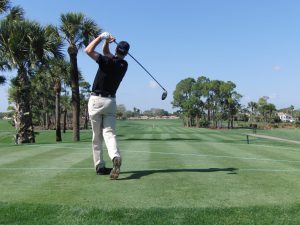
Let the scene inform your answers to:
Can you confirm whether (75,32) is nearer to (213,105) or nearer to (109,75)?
(109,75)

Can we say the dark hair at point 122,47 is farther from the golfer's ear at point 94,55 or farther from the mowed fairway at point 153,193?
the mowed fairway at point 153,193

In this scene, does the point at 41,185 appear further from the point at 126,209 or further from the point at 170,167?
the point at 170,167

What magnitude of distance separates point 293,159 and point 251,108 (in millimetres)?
98602

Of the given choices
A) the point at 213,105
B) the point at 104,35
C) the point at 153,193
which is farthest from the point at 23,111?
the point at 213,105

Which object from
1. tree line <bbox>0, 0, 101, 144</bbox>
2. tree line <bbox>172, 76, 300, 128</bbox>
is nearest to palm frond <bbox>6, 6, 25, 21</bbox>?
tree line <bbox>0, 0, 101, 144</bbox>

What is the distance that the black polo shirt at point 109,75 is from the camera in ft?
25.1

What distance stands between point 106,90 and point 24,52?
787 inches

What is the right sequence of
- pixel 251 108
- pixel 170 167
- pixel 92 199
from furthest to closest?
pixel 251 108, pixel 170 167, pixel 92 199

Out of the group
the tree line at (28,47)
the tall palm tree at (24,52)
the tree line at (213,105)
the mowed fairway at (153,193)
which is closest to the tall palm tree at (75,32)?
the tree line at (28,47)

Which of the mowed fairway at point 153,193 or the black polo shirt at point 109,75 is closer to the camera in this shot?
the mowed fairway at point 153,193

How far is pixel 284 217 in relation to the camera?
5121mm

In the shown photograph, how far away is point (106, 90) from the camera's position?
25.7 feet

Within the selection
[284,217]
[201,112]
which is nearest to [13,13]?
[284,217]

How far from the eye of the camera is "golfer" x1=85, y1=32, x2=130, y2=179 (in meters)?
7.62
